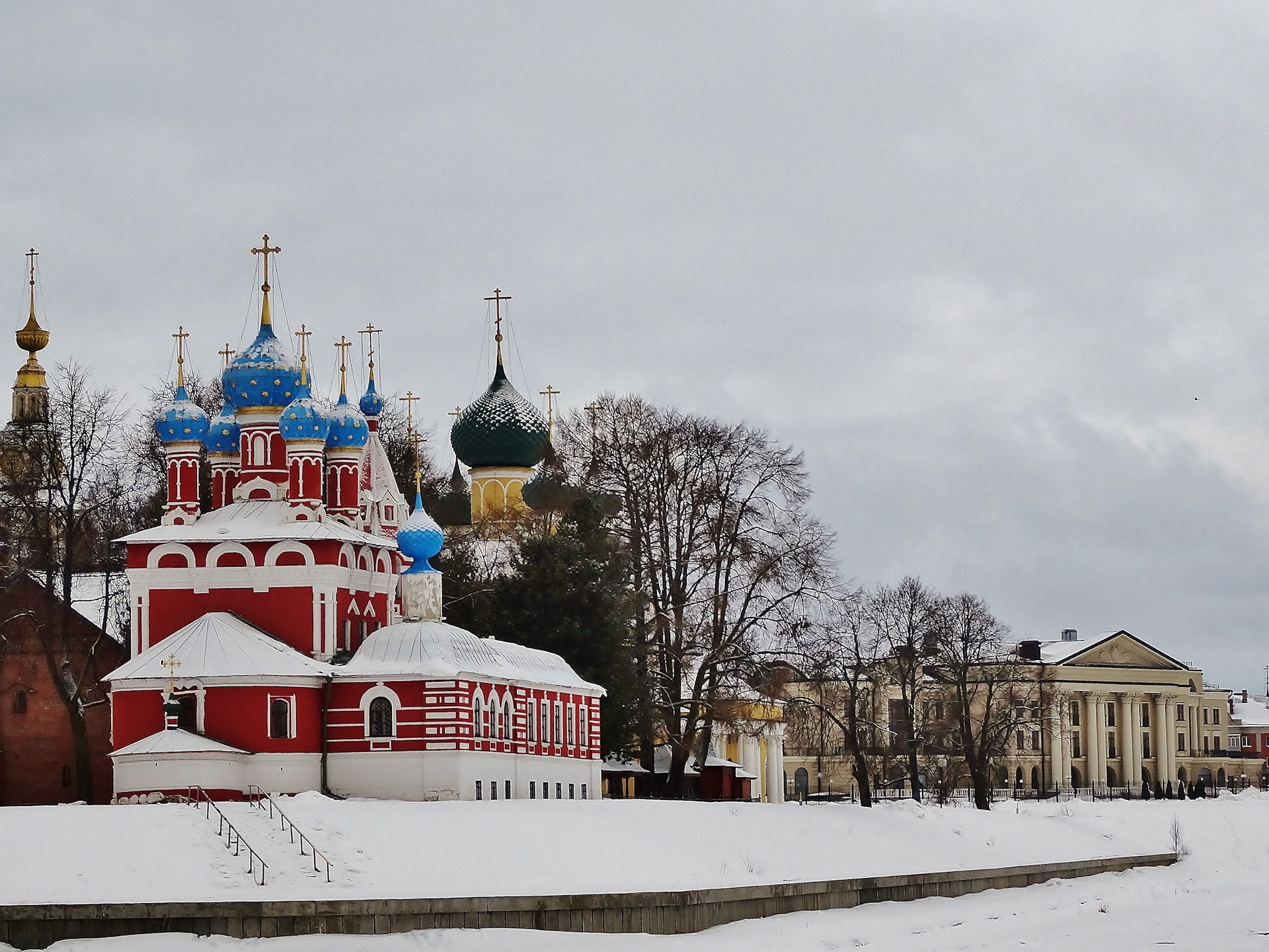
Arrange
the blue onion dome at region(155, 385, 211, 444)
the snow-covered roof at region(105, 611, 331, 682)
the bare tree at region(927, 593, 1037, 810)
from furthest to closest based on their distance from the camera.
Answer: the bare tree at region(927, 593, 1037, 810)
the blue onion dome at region(155, 385, 211, 444)
the snow-covered roof at region(105, 611, 331, 682)

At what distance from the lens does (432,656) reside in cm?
4184

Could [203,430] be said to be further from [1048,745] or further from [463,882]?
[1048,745]

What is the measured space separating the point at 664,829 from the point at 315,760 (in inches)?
278

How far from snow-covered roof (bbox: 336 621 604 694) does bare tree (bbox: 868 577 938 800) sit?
15343 mm

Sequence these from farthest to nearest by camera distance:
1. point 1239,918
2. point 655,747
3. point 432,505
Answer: point 432,505, point 655,747, point 1239,918

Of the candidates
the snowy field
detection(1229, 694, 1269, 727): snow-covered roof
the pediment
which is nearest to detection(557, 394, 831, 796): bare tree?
the snowy field

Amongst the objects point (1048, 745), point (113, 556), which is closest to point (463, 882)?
point (113, 556)

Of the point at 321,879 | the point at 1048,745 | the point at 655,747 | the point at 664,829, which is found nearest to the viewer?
the point at 321,879

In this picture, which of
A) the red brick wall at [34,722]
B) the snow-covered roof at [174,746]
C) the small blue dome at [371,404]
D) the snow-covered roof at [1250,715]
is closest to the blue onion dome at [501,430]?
the small blue dome at [371,404]

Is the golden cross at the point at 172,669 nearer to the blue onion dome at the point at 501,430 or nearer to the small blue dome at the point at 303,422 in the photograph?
the small blue dome at the point at 303,422

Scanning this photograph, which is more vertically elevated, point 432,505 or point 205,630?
point 432,505

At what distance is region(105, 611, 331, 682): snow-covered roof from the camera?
133 feet

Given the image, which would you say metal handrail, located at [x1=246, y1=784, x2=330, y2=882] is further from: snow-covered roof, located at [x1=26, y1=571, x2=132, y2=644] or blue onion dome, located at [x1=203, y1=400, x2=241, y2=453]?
snow-covered roof, located at [x1=26, y1=571, x2=132, y2=644]

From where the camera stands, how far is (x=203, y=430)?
45156 millimetres
